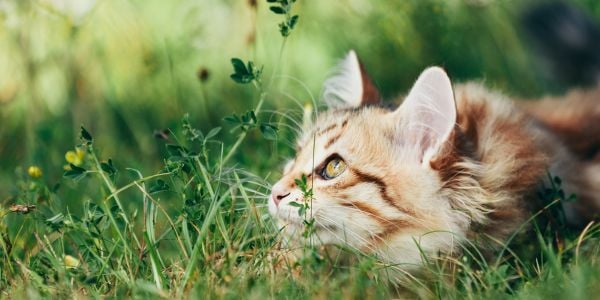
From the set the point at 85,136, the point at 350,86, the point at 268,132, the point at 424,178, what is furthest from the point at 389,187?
the point at 85,136

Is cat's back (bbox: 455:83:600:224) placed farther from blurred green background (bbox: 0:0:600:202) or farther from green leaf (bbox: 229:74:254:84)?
blurred green background (bbox: 0:0:600:202)

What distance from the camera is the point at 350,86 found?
2965mm

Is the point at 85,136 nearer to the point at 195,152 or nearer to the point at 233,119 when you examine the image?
the point at 195,152

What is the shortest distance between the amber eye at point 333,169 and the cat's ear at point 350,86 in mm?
440

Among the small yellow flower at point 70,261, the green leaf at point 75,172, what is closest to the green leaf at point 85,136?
the green leaf at point 75,172

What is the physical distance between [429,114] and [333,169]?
1.13 ft

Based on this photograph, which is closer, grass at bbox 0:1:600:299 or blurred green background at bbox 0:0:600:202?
grass at bbox 0:1:600:299

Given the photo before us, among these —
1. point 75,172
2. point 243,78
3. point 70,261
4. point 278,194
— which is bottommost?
point 70,261

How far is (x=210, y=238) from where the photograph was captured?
2.21 metres

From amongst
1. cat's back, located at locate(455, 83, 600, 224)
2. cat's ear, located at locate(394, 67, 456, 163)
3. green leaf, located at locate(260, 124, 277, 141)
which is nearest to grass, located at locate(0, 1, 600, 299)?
green leaf, located at locate(260, 124, 277, 141)

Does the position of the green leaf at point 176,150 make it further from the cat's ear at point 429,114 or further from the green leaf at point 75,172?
the cat's ear at point 429,114

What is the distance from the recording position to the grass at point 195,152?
2.04m

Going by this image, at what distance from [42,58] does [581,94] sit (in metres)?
2.49

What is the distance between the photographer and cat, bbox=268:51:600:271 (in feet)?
7.29
